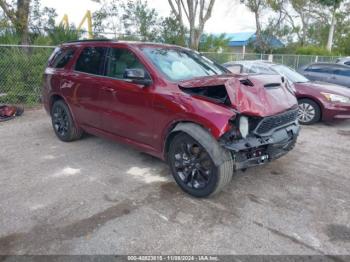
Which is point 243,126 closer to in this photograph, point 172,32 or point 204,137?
point 204,137

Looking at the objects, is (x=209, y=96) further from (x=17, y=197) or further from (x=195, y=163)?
(x=17, y=197)

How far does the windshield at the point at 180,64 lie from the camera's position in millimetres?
4172

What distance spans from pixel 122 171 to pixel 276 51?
23.5 m

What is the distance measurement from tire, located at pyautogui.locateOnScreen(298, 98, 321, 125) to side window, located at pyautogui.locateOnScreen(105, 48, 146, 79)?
15.8 feet

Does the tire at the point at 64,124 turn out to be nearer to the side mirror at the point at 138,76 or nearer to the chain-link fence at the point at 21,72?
the side mirror at the point at 138,76

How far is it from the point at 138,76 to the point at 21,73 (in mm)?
6031

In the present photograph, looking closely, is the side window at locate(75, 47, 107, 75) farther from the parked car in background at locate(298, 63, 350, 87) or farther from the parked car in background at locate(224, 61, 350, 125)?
the parked car in background at locate(298, 63, 350, 87)

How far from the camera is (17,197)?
3725 mm

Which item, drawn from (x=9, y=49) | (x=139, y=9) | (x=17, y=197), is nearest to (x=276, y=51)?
(x=139, y=9)

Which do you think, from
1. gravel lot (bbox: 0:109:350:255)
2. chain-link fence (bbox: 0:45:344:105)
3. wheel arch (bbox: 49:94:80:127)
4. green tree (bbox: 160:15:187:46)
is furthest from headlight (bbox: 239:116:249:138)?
green tree (bbox: 160:15:187:46)

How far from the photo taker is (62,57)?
5703 millimetres

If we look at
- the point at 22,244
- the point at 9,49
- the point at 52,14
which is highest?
the point at 52,14

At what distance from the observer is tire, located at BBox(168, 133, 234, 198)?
11.5 ft

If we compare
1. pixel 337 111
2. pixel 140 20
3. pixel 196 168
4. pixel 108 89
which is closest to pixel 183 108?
pixel 196 168
